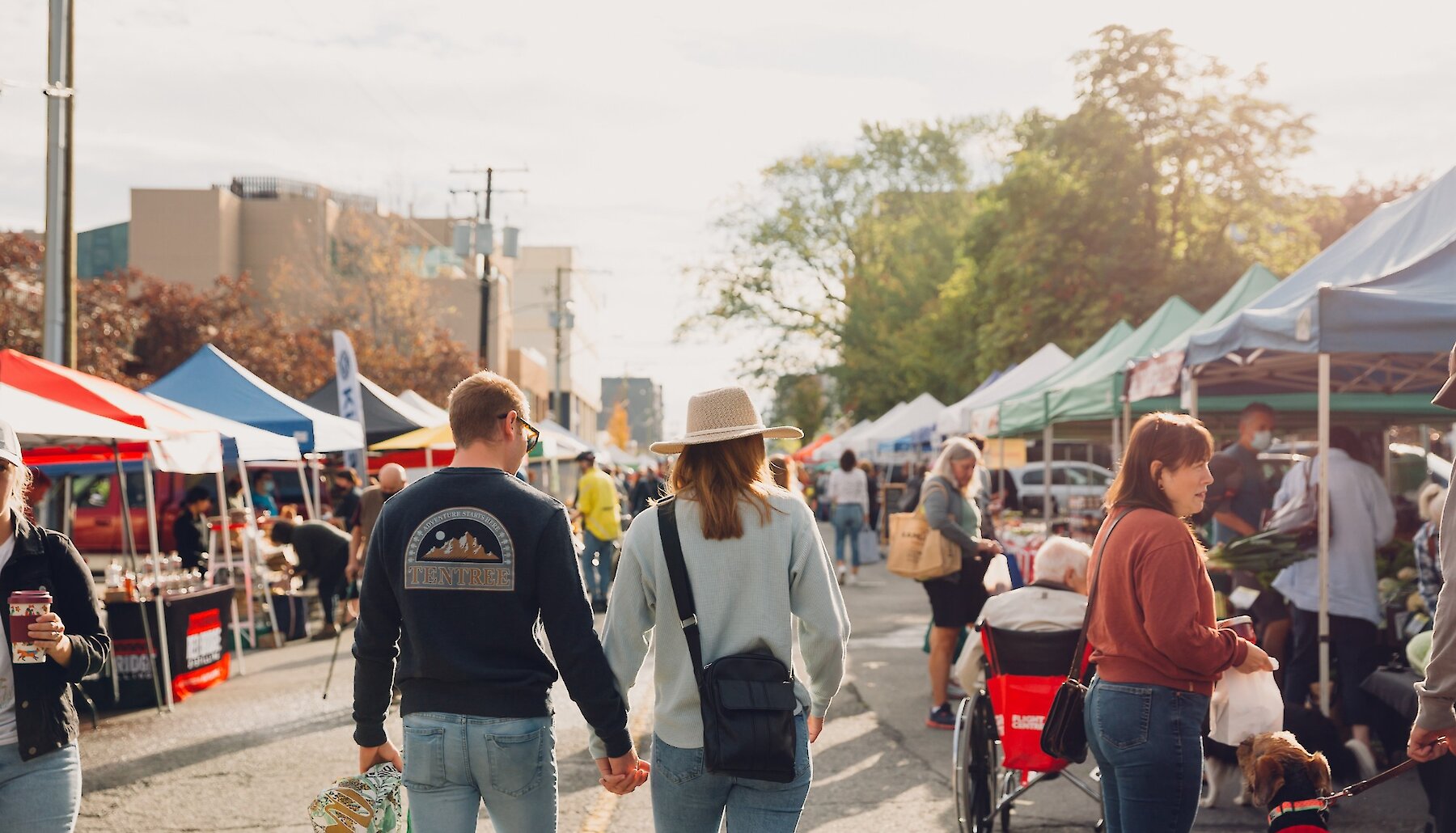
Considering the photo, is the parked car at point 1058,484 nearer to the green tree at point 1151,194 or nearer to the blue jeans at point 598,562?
the green tree at point 1151,194

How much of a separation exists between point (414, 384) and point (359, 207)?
17620mm

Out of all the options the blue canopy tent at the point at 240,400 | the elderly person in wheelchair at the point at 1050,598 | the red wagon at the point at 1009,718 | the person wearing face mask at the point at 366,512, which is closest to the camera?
the red wagon at the point at 1009,718

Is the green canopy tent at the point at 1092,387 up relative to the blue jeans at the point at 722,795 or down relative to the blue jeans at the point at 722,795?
up

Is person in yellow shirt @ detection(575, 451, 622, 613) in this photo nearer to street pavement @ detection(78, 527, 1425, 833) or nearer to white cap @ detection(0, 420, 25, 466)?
street pavement @ detection(78, 527, 1425, 833)

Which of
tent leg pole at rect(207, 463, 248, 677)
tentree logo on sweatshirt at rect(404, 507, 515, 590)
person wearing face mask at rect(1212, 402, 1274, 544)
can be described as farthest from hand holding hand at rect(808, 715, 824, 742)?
tent leg pole at rect(207, 463, 248, 677)

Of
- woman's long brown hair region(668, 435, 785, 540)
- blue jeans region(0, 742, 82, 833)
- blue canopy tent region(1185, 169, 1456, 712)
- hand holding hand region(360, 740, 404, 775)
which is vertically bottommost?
blue jeans region(0, 742, 82, 833)

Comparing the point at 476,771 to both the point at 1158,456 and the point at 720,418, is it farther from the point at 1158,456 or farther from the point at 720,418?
the point at 1158,456

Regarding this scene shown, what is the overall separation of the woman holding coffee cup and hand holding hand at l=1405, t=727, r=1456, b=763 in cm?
343

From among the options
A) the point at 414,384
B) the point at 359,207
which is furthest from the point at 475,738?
the point at 359,207

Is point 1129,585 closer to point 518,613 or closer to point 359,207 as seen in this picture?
point 518,613

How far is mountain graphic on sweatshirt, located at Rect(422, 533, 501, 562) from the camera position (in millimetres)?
3430

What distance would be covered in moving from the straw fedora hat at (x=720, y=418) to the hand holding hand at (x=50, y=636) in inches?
64.7

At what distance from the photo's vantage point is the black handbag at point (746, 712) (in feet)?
11.1

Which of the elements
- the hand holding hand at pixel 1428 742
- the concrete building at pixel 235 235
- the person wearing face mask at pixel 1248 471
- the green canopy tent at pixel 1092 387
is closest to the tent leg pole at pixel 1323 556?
the person wearing face mask at pixel 1248 471
